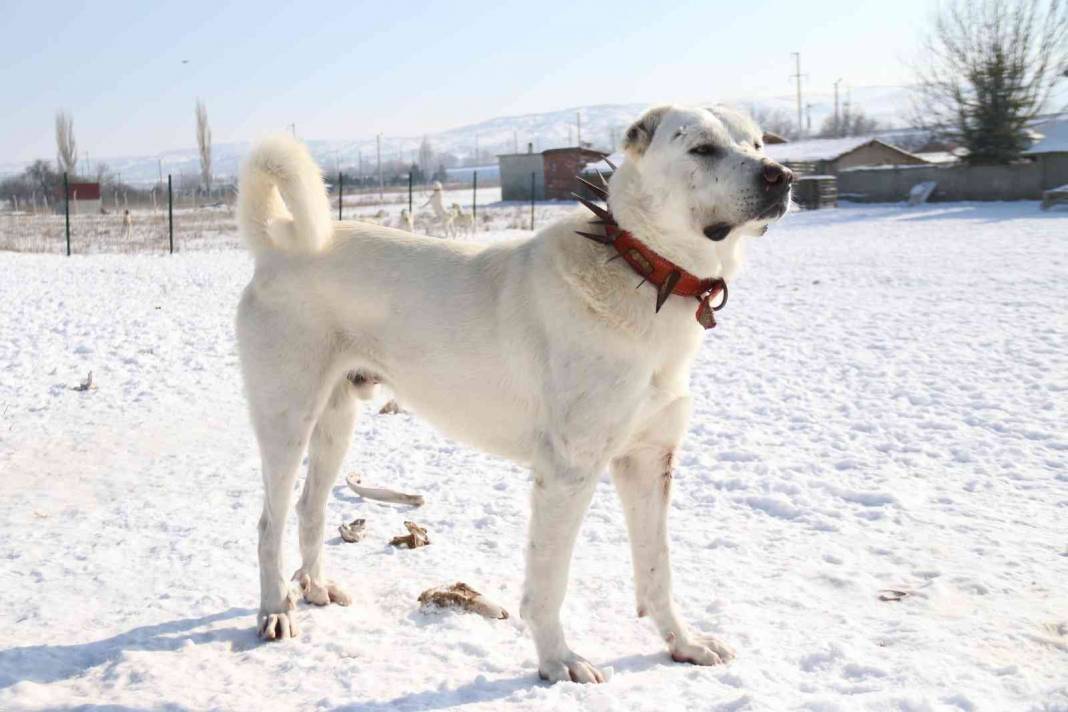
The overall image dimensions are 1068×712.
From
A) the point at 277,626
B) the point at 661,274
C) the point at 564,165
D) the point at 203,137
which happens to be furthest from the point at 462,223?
the point at 203,137

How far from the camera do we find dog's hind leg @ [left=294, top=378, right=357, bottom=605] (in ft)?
12.3

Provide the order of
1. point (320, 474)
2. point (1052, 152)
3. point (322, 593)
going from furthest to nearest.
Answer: point (1052, 152) < point (320, 474) < point (322, 593)

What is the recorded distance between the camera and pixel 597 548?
14.0 feet

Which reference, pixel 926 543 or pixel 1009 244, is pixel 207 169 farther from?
pixel 926 543

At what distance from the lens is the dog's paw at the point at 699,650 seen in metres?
3.16

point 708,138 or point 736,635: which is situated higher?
point 708,138

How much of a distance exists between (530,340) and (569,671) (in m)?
1.16

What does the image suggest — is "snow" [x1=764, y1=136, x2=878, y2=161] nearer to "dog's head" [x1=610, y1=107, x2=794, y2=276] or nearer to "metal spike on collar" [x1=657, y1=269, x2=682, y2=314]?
"dog's head" [x1=610, y1=107, x2=794, y2=276]

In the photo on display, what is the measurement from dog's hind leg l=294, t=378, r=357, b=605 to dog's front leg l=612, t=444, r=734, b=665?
4.03 ft

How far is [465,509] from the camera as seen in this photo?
4.78m

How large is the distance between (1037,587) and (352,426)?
298 cm

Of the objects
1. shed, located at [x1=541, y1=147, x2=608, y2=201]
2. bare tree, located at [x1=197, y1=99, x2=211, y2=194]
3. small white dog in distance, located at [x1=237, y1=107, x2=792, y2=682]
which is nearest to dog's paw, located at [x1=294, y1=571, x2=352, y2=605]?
small white dog in distance, located at [x1=237, y1=107, x2=792, y2=682]

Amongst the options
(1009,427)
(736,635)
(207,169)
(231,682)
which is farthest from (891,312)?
(207,169)

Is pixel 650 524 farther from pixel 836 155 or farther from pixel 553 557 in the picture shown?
pixel 836 155
